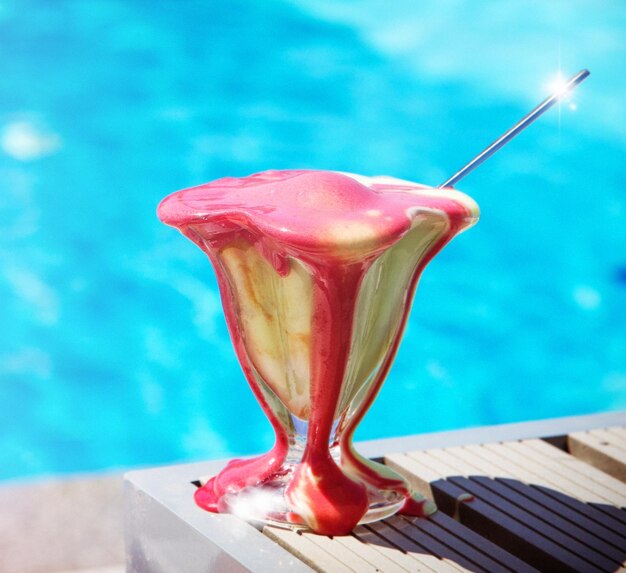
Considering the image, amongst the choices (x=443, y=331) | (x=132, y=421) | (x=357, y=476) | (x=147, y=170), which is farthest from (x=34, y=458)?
(x=357, y=476)

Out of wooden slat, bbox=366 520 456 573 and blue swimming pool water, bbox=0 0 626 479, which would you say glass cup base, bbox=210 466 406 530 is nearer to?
wooden slat, bbox=366 520 456 573

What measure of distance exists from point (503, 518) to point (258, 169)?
12.6 ft

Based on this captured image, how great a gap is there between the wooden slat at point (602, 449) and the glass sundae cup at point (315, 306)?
0.54 metres

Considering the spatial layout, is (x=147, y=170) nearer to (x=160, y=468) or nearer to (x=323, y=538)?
(x=160, y=468)

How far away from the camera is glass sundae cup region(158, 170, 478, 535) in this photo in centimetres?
136

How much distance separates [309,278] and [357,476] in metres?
0.37

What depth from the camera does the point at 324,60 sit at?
18.0 feet

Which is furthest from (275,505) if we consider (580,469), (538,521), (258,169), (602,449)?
(258,169)

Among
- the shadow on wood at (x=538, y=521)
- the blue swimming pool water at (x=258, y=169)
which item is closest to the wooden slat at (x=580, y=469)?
the shadow on wood at (x=538, y=521)

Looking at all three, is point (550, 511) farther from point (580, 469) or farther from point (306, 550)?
point (306, 550)

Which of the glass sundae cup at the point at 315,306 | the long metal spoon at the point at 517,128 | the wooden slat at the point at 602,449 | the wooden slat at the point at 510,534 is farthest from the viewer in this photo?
the wooden slat at the point at 602,449

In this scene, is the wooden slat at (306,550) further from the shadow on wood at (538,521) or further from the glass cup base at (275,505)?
the shadow on wood at (538,521)

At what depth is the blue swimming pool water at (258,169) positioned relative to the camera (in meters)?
4.61

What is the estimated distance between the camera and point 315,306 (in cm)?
142
